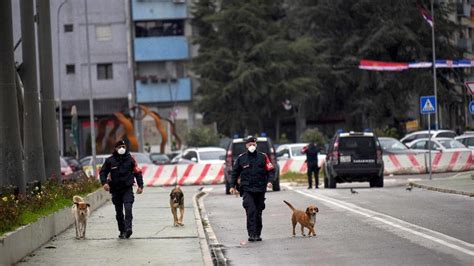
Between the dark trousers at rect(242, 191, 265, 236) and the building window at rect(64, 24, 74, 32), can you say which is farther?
the building window at rect(64, 24, 74, 32)

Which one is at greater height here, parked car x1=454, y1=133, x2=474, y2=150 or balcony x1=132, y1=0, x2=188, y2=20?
balcony x1=132, y1=0, x2=188, y2=20

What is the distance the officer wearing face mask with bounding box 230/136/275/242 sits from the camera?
58.2 feet

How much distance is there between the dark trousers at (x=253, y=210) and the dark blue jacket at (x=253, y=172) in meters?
0.12

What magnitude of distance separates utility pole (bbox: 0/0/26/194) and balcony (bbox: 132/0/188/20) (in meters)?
63.7

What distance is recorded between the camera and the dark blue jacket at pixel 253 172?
17.8 m

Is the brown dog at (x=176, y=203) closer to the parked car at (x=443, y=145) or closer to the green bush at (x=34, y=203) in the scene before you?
the green bush at (x=34, y=203)

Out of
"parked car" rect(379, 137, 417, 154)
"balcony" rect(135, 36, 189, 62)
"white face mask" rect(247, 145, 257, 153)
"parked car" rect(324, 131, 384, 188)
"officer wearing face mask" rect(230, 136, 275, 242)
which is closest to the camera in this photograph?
"officer wearing face mask" rect(230, 136, 275, 242)

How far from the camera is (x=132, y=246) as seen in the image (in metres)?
17.3

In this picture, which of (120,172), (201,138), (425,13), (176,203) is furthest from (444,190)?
(201,138)

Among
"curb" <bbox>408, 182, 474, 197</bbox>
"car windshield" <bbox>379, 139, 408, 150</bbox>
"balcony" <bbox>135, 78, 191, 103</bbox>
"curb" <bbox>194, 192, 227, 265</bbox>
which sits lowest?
"curb" <bbox>408, 182, 474, 197</bbox>

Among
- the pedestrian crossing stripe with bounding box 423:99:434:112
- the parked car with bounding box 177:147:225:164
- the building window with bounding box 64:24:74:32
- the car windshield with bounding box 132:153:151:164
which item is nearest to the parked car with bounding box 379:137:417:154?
the parked car with bounding box 177:147:225:164

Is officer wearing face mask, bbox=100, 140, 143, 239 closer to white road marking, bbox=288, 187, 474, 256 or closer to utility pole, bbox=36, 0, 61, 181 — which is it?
white road marking, bbox=288, 187, 474, 256

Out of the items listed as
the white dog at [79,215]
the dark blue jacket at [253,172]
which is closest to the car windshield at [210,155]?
the white dog at [79,215]

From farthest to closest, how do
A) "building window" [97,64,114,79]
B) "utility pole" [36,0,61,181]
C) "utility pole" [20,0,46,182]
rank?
"building window" [97,64,114,79] < "utility pole" [36,0,61,181] < "utility pole" [20,0,46,182]
